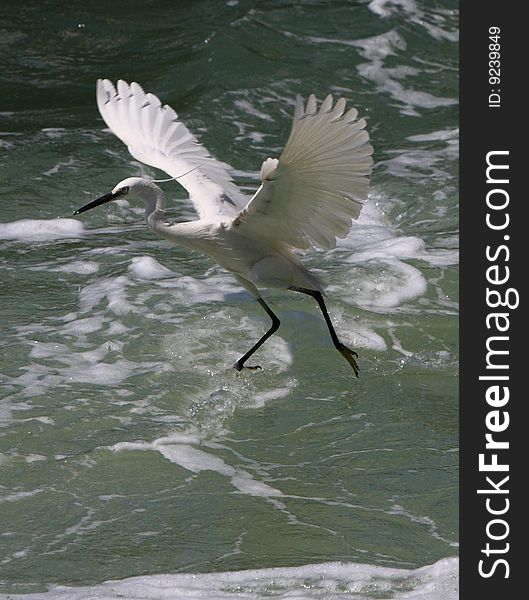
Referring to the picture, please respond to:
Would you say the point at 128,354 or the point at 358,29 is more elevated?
the point at 358,29

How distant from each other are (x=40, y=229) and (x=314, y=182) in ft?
10.7

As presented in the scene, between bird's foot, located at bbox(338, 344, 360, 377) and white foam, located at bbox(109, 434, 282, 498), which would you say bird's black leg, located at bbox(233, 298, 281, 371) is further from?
white foam, located at bbox(109, 434, 282, 498)

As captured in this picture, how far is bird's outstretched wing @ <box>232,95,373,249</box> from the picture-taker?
5.04 m

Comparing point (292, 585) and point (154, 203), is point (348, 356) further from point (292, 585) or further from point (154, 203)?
point (292, 585)

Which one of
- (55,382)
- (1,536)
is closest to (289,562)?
(1,536)

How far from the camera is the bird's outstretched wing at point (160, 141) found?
22.4ft

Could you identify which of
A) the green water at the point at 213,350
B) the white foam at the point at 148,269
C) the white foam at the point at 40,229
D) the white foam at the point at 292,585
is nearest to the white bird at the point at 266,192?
the green water at the point at 213,350

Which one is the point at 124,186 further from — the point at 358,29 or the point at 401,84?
the point at 358,29

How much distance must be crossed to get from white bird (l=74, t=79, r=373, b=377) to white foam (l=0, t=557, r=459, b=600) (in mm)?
1839

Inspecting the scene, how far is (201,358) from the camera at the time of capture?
645cm

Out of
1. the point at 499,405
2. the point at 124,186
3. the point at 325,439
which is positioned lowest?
the point at 325,439

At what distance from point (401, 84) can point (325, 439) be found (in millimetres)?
6530

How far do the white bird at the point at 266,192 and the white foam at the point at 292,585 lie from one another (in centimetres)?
184

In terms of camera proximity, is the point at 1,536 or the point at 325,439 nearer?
the point at 1,536
